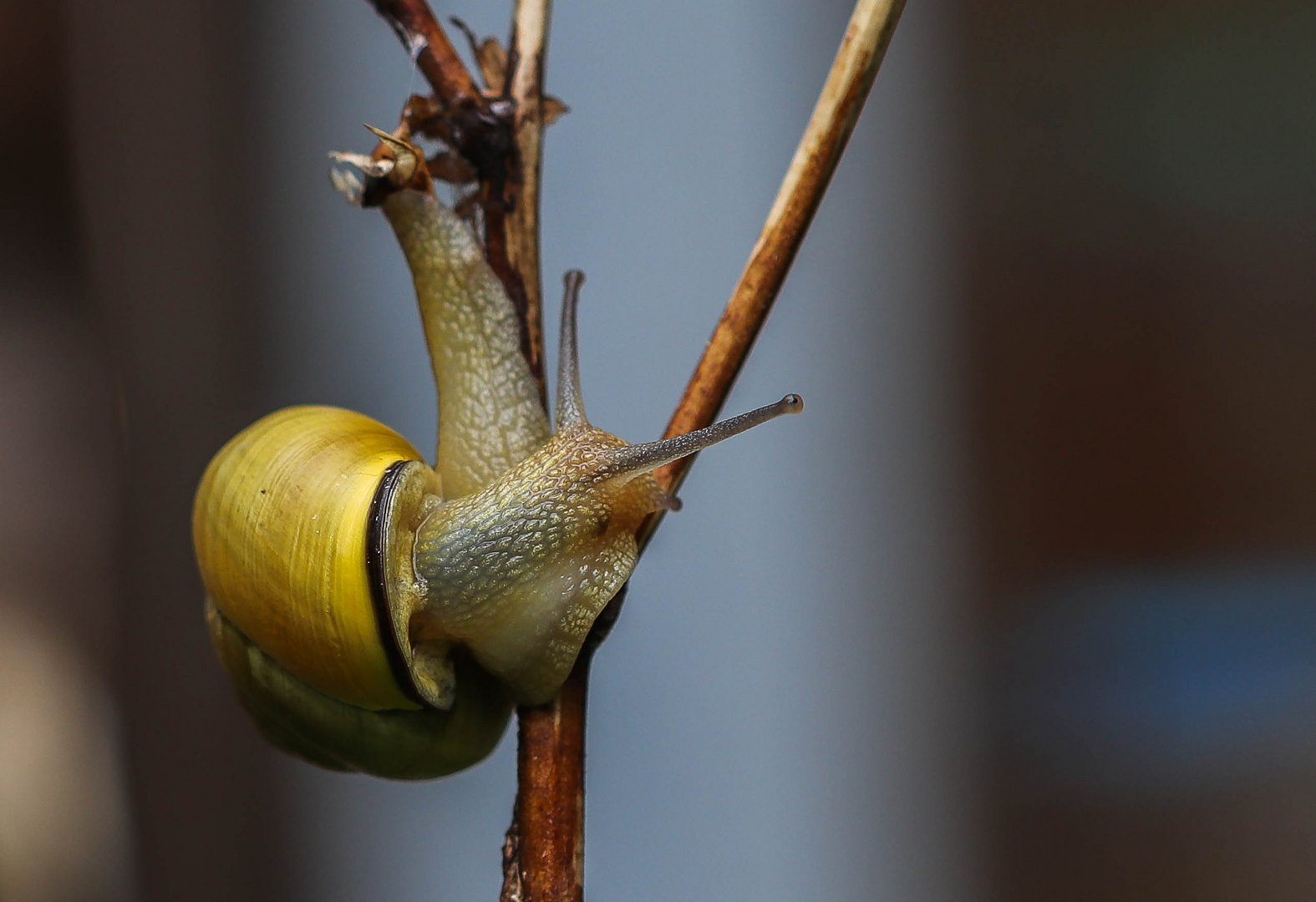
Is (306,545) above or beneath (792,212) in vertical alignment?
beneath

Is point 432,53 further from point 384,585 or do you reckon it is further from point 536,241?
point 384,585

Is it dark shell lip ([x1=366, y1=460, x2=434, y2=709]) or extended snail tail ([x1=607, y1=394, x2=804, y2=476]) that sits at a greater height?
extended snail tail ([x1=607, y1=394, x2=804, y2=476])

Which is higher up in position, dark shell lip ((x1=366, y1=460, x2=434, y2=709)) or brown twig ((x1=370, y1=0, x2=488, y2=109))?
brown twig ((x1=370, y1=0, x2=488, y2=109))

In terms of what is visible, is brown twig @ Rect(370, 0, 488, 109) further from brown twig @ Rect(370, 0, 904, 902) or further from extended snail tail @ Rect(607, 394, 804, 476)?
extended snail tail @ Rect(607, 394, 804, 476)

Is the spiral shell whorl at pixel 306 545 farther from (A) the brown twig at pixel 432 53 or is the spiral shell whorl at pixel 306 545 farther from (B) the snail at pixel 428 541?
(A) the brown twig at pixel 432 53

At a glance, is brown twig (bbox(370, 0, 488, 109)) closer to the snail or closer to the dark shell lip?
the snail

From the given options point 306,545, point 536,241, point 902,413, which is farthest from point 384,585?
point 902,413

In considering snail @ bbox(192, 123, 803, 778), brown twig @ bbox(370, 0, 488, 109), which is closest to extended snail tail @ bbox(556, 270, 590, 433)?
snail @ bbox(192, 123, 803, 778)
